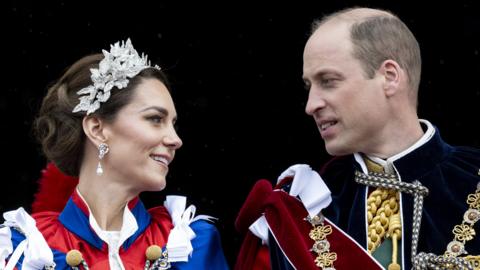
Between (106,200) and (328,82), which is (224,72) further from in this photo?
(328,82)

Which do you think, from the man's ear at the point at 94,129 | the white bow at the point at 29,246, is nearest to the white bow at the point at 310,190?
the man's ear at the point at 94,129

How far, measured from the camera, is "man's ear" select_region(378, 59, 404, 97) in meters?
3.69

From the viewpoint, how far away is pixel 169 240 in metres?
3.91

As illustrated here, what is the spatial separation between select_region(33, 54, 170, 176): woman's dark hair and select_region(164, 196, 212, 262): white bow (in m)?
0.35

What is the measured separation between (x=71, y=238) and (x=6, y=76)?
1.68 meters

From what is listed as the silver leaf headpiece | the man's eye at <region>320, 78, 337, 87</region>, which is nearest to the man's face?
the man's eye at <region>320, 78, 337, 87</region>

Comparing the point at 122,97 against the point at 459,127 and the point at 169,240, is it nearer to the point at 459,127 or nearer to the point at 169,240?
the point at 169,240

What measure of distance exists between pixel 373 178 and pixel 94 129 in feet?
3.12

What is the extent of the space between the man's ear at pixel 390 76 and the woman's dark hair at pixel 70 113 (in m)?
0.84

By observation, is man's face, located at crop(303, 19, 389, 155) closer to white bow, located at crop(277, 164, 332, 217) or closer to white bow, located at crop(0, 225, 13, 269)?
white bow, located at crop(277, 164, 332, 217)

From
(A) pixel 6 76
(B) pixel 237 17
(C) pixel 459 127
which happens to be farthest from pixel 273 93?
(A) pixel 6 76

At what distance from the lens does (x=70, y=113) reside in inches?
160

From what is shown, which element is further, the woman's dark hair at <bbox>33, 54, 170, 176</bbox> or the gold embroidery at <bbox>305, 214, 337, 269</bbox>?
the woman's dark hair at <bbox>33, 54, 170, 176</bbox>

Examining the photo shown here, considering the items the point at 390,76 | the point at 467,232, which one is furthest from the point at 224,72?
the point at 467,232
